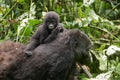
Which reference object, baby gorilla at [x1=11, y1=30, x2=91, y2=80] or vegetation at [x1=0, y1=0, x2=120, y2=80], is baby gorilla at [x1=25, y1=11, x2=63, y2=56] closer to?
baby gorilla at [x1=11, y1=30, x2=91, y2=80]

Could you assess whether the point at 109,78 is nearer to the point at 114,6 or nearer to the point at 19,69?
the point at 19,69

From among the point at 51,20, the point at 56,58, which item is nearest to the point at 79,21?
the point at 51,20

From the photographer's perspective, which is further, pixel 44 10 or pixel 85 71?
pixel 44 10

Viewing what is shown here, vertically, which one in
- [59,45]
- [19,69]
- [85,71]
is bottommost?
[85,71]

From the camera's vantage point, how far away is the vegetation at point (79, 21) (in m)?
3.27

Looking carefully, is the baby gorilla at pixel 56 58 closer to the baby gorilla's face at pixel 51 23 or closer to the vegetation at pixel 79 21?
the baby gorilla's face at pixel 51 23

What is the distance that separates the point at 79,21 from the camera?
3.54 meters

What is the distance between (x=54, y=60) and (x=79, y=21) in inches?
44.7

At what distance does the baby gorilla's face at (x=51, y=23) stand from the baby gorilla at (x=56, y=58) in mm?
133

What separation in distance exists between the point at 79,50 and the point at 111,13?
184 cm

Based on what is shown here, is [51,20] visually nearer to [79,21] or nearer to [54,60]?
[54,60]

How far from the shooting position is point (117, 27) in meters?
3.70


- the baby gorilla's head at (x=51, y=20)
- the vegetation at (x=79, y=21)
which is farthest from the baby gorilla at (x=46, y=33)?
the vegetation at (x=79, y=21)

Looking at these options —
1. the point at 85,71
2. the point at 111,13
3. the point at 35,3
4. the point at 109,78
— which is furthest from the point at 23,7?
the point at 109,78
